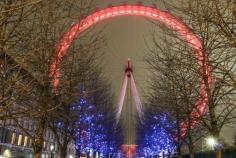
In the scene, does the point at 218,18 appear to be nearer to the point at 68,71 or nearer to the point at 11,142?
the point at 68,71

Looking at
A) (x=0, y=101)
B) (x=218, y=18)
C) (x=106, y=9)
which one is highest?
(x=106, y=9)

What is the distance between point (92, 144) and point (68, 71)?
37793 mm

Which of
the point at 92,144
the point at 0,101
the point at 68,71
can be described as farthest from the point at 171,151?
the point at 0,101

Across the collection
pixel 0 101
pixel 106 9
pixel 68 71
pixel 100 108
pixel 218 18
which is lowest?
pixel 0 101

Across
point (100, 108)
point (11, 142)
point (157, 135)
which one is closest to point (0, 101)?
point (100, 108)

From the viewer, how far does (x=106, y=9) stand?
6378 cm

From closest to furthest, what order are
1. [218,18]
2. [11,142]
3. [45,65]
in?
[218,18]
[45,65]
[11,142]

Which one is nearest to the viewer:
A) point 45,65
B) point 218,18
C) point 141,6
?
point 218,18

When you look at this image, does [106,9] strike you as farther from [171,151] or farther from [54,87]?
[54,87]

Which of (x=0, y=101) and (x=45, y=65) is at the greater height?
(x=45, y=65)

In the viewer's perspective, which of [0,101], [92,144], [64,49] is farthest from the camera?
[92,144]

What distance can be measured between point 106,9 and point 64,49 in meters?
45.5

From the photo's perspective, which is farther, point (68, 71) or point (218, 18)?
point (68, 71)

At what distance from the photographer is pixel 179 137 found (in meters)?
33.2
